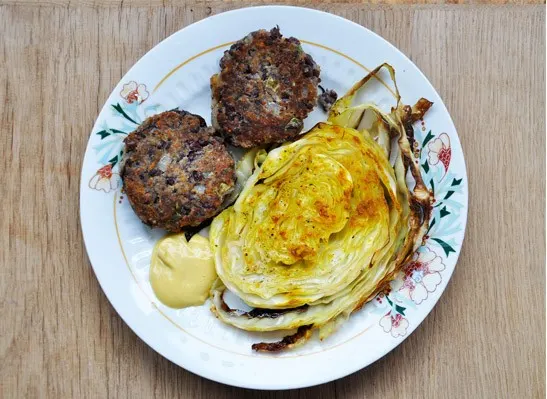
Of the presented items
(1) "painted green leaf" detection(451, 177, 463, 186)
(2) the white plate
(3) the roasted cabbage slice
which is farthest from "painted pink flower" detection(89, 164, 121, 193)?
(1) "painted green leaf" detection(451, 177, 463, 186)

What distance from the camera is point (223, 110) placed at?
Answer: 241cm

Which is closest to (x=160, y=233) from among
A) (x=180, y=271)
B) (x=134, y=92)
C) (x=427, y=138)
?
(x=180, y=271)

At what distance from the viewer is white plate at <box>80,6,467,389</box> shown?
242 centimetres

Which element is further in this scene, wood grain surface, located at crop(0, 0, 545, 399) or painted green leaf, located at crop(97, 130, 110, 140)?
wood grain surface, located at crop(0, 0, 545, 399)

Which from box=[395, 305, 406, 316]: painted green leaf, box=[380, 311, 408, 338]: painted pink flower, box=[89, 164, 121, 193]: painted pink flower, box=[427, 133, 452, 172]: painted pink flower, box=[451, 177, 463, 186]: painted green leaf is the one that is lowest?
box=[380, 311, 408, 338]: painted pink flower

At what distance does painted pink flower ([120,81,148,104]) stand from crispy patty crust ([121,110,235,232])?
0.11 meters

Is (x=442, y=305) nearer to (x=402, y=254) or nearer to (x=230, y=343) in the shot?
(x=402, y=254)

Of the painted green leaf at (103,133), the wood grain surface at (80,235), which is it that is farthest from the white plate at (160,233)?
the wood grain surface at (80,235)

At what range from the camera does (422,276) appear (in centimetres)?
248

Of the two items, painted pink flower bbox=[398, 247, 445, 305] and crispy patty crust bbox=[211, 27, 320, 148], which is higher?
crispy patty crust bbox=[211, 27, 320, 148]

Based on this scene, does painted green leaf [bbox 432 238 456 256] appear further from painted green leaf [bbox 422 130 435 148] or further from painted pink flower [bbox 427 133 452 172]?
painted green leaf [bbox 422 130 435 148]

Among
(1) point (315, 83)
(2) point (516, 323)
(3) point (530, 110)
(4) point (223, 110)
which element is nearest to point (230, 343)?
(4) point (223, 110)

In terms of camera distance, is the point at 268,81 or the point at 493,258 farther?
the point at 493,258

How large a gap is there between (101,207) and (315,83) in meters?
0.98
